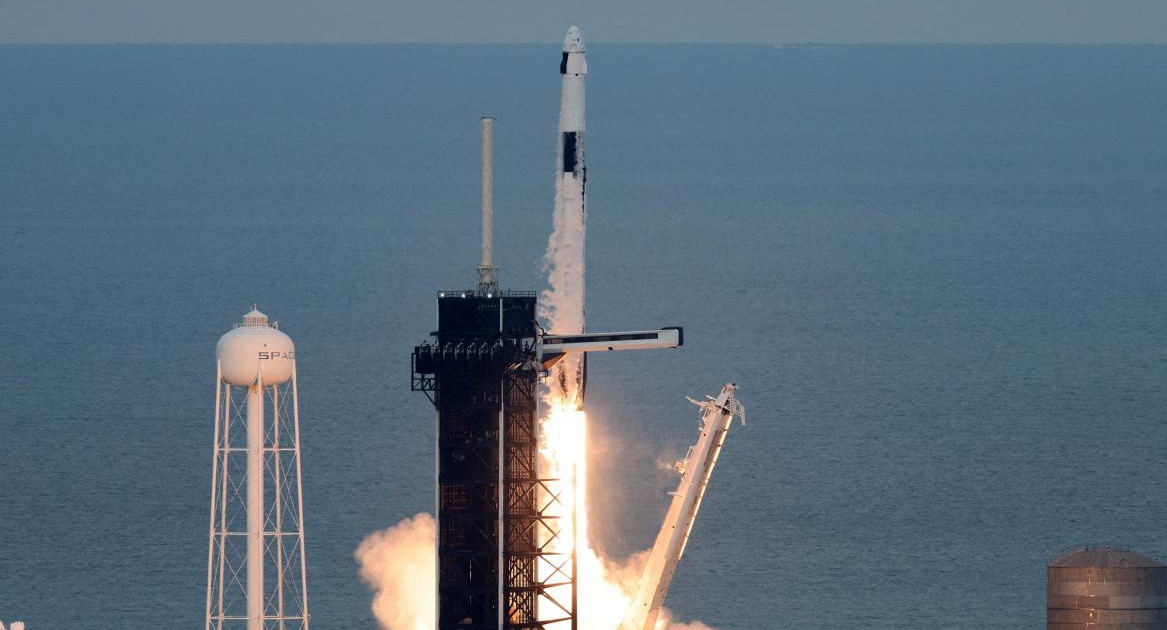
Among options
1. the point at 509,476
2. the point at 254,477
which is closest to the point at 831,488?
the point at 509,476

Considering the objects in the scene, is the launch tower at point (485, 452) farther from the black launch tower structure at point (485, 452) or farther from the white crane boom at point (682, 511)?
the white crane boom at point (682, 511)

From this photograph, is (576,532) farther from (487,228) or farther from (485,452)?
(487,228)

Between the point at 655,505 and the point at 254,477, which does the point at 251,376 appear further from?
the point at 655,505

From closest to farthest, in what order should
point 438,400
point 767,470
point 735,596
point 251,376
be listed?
point 251,376
point 438,400
point 735,596
point 767,470

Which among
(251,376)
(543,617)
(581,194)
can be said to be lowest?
(543,617)

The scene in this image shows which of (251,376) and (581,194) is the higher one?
(581,194)

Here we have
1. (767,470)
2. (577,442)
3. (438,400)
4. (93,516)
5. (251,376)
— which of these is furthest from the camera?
(767,470)

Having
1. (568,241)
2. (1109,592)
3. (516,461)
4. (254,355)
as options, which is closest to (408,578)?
(568,241)

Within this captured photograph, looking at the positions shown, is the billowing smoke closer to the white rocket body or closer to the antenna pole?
the white rocket body

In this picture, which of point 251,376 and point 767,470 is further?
point 767,470
